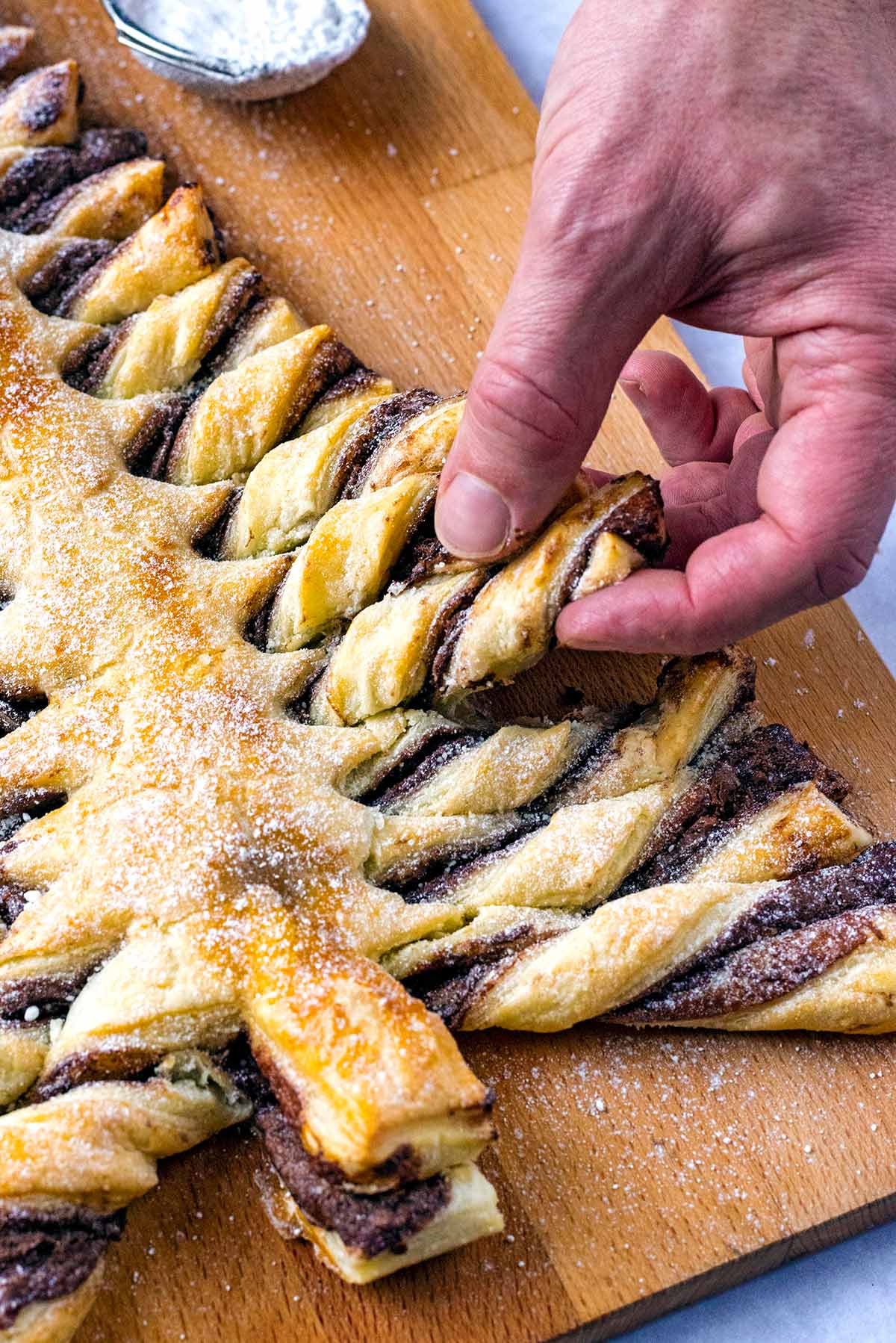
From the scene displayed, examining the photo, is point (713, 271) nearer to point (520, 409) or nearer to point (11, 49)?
point (520, 409)

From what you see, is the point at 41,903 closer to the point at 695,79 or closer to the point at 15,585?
the point at 15,585

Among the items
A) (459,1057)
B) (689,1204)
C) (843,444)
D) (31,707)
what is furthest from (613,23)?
(689,1204)

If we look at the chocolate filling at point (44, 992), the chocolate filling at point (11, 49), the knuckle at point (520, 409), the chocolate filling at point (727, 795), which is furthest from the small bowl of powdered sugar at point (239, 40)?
the chocolate filling at point (44, 992)

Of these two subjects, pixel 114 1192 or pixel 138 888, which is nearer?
pixel 114 1192

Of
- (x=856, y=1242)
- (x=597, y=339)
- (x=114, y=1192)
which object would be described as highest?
(x=597, y=339)

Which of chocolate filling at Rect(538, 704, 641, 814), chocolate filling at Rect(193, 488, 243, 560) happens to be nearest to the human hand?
chocolate filling at Rect(538, 704, 641, 814)

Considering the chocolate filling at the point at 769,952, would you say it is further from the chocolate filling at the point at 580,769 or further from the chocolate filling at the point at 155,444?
the chocolate filling at the point at 155,444

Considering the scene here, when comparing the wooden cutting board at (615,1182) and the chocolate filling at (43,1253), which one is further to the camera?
the wooden cutting board at (615,1182)

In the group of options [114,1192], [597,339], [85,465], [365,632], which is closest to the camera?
[114,1192]
